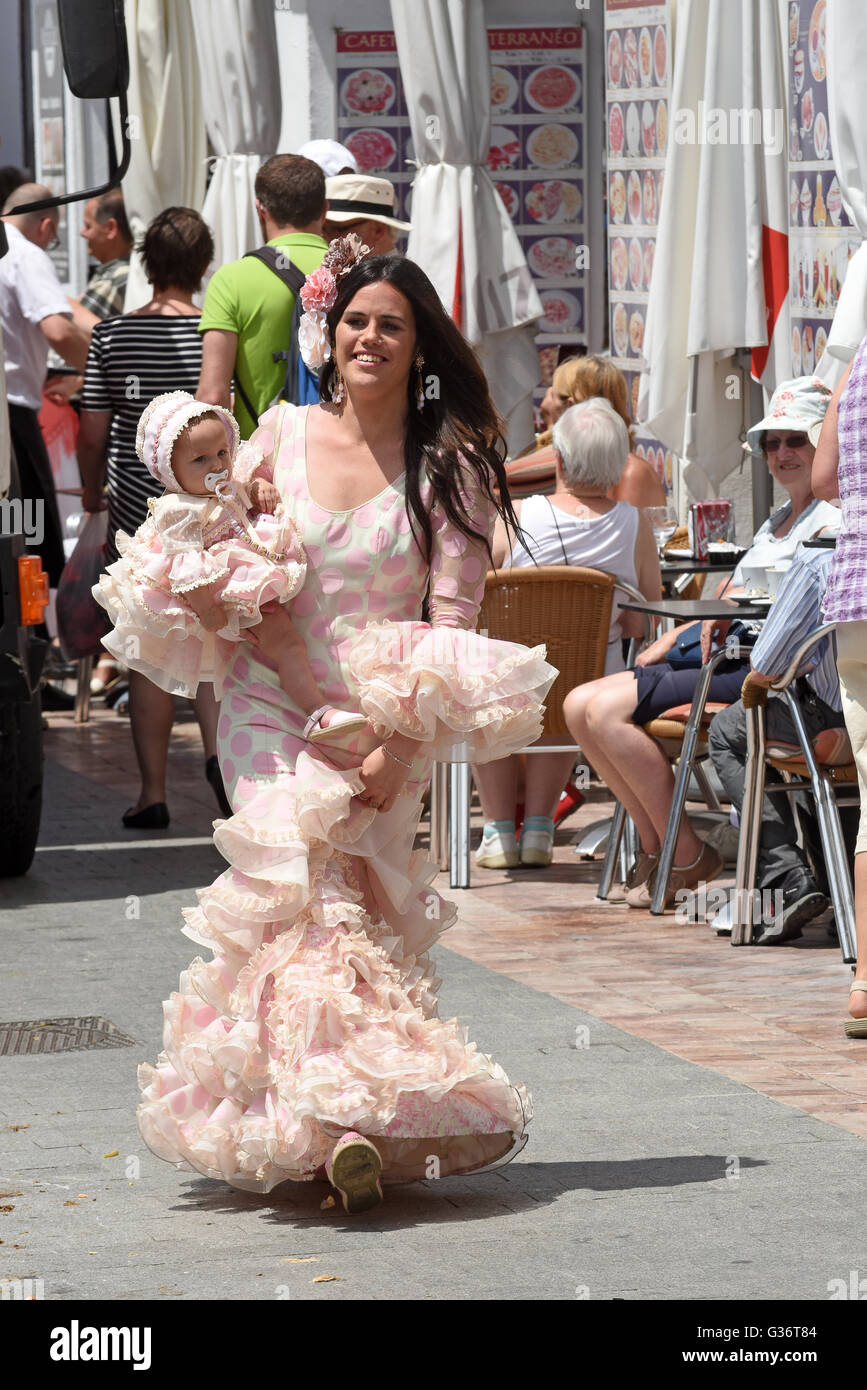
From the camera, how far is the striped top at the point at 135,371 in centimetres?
940

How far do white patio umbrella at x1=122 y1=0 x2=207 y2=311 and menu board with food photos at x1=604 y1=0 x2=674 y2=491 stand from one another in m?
3.14

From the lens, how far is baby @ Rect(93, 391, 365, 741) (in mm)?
4664

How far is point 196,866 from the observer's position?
8.53 metres

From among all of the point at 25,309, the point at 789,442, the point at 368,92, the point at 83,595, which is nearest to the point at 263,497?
the point at 789,442

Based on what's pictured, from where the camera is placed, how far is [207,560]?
467 cm

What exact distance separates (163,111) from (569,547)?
716 centimetres

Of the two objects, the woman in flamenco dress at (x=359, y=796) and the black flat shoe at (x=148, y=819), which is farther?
the black flat shoe at (x=148, y=819)

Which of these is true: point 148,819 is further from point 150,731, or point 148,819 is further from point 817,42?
point 817,42

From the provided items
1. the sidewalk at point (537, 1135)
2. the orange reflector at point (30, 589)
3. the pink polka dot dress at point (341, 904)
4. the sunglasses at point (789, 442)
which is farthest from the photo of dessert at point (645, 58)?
the pink polka dot dress at point (341, 904)

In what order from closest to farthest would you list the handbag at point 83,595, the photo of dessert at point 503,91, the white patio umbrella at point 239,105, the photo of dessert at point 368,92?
the handbag at point 83,595 < the white patio umbrella at point 239,105 < the photo of dessert at point 503,91 < the photo of dessert at point 368,92

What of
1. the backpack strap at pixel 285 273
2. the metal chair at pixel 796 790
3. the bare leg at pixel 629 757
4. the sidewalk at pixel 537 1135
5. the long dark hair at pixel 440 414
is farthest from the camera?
the backpack strap at pixel 285 273

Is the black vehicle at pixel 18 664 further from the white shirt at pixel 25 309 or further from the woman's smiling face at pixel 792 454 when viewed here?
the white shirt at pixel 25 309

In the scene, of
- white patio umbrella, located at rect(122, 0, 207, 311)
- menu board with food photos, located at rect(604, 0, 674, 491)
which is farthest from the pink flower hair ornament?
white patio umbrella, located at rect(122, 0, 207, 311)
